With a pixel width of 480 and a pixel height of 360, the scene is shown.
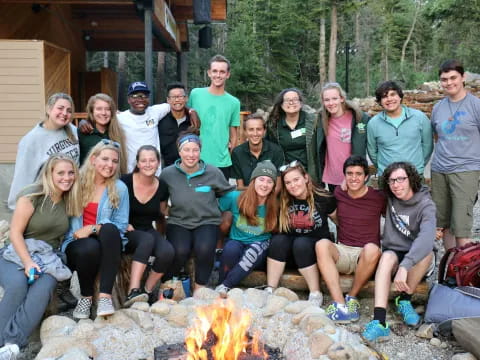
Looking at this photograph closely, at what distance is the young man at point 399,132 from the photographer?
4.34m

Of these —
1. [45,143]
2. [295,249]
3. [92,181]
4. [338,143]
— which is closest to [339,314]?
[295,249]

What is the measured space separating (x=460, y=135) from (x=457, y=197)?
55 centimetres

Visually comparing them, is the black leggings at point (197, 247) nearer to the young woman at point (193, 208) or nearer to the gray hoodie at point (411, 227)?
the young woman at point (193, 208)

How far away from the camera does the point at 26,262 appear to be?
3354 millimetres

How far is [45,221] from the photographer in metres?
3.54

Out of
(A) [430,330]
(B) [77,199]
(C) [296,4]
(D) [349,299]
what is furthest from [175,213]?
(C) [296,4]

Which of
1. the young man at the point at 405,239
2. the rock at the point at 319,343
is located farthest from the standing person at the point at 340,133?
the rock at the point at 319,343

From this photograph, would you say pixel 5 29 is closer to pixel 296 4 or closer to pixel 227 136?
pixel 227 136

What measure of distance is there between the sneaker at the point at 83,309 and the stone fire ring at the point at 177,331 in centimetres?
19

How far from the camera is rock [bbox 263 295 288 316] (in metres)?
3.61

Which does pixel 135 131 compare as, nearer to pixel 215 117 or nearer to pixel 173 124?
pixel 173 124

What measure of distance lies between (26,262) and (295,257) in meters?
2.11

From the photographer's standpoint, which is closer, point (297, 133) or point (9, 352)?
point (9, 352)

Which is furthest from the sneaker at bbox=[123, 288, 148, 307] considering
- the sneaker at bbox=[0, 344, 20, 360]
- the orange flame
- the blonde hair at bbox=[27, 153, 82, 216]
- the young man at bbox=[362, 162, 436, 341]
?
the young man at bbox=[362, 162, 436, 341]
